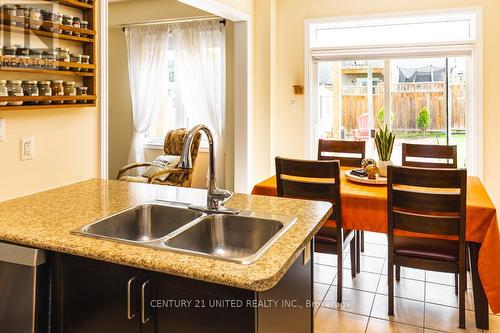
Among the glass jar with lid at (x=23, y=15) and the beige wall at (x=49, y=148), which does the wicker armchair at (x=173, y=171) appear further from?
the glass jar with lid at (x=23, y=15)

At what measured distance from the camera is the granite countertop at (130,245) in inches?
44.4

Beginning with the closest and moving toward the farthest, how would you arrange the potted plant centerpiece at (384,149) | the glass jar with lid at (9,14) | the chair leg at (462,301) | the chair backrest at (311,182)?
the glass jar with lid at (9,14) → the chair leg at (462,301) → the chair backrest at (311,182) → the potted plant centerpiece at (384,149)

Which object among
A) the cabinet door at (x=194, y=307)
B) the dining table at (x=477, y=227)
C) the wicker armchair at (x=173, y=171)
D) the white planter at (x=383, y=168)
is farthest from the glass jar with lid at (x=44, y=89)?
the white planter at (x=383, y=168)

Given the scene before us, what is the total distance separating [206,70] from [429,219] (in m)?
3.76

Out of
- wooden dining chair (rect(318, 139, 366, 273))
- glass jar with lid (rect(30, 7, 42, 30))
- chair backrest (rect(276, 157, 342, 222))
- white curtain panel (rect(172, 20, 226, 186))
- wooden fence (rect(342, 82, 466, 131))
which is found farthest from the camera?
white curtain panel (rect(172, 20, 226, 186))

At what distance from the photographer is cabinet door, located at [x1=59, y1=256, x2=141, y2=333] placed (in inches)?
50.3

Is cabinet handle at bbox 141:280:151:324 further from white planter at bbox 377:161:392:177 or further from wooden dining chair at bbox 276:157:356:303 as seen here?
white planter at bbox 377:161:392:177

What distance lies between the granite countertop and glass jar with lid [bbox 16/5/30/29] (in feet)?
2.68

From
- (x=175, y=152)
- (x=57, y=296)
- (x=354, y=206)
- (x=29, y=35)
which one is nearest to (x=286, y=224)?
(x=57, y=296)

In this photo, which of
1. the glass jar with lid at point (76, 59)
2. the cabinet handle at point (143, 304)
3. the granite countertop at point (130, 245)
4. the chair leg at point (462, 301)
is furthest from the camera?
the chair leg at point (462, 301)

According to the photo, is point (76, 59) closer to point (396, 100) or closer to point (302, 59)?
point (302, 59)

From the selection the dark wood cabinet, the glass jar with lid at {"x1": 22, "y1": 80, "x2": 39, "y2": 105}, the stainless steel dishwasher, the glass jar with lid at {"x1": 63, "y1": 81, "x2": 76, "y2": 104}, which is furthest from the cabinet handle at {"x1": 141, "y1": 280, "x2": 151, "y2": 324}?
the glass jar with lid at {"x1": 63, "y1": 81, "x2": 76, "y2": 104}

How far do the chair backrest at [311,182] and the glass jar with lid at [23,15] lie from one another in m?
1.62

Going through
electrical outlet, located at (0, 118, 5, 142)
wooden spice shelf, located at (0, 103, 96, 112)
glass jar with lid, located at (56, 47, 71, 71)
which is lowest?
electrical outlet, located at (0, 118, 5, 142)
